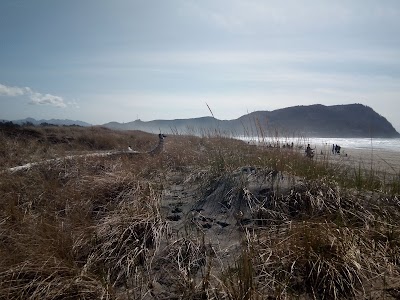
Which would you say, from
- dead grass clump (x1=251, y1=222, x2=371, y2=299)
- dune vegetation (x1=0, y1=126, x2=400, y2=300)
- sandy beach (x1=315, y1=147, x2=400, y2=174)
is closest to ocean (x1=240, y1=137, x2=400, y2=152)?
sandy beach (x1=315, y1=147, x2=400, y2=174)

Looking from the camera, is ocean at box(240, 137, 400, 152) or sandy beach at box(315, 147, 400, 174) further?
ocean at box(240, 137, 400, 152)

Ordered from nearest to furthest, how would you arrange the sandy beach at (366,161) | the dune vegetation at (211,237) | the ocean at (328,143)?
the dune vegetation at (211,237), the sandy beach at (366,161), the ocean at (328,143)

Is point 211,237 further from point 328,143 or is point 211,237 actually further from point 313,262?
point 328,143

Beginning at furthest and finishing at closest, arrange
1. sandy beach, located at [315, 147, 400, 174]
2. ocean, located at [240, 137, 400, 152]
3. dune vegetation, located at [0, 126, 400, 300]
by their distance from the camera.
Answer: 1. ocean, located at [240, 137, 400, 152]
2. sandy beach, located at [315, 147, 400, 174]
3. dune vegetation, located at [0, 126, 400, 300]

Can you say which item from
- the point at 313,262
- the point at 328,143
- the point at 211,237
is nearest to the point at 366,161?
the point at 328,143

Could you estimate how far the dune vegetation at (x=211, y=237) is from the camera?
2541 mm

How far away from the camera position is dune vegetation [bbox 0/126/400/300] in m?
2.54

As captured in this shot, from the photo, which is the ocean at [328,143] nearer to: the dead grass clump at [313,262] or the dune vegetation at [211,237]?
the dune vegetation at [211,237]

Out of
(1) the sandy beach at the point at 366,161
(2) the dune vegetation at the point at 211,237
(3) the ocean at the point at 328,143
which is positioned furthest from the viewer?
(3) the ocean at the point at 328,143

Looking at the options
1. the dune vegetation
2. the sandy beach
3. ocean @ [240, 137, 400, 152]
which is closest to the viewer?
the dune vegetation

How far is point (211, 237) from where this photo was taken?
11.9ft

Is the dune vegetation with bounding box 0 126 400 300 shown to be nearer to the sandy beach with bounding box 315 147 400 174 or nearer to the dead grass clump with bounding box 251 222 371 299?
the dead grass clump with bounding box 251 222 371 299

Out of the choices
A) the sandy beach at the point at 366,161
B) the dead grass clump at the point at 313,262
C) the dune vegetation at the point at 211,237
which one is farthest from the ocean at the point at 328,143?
the dead grass clump at the point at 313,262

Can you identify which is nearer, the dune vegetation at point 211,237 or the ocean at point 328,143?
the dune vegetation at point 211,237
